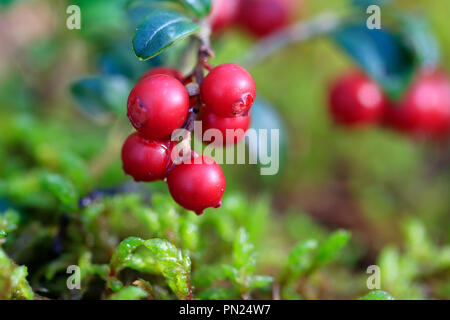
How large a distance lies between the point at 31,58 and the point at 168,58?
1.01m

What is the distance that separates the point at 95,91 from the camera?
1.44 meters

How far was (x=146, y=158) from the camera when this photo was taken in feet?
2.82

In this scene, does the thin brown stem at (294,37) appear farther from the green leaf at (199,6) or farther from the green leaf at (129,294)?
the green leaf at (129,294)

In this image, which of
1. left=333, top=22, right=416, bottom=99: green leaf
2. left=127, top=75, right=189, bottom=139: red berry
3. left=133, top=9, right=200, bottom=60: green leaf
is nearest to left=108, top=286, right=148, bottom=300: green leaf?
left=127, top=75, right=189, bottom=139: red berry

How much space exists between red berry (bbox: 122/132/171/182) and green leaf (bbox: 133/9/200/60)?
0.16 m

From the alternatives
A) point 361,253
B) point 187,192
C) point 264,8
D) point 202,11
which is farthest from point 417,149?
point 187,192

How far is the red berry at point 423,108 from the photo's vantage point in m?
1.99

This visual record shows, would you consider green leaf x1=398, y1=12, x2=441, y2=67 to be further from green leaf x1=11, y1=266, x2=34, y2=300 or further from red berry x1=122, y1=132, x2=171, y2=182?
green leaf x1=11, y1=266, x2=34, y2=300

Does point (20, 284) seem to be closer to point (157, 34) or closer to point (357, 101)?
point (157, 34)

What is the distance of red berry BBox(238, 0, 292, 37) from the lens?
206 centimetres

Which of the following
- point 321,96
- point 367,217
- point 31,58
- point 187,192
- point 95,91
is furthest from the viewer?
point 321,96

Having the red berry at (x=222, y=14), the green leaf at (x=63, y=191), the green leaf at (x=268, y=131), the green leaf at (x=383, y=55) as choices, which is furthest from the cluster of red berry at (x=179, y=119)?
the green leaf at (x=383, y=55)

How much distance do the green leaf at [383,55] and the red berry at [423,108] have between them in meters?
0.23

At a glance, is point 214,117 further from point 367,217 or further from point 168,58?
point 367,217
